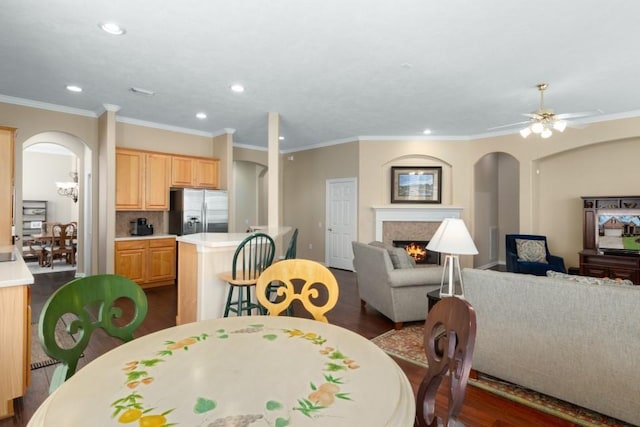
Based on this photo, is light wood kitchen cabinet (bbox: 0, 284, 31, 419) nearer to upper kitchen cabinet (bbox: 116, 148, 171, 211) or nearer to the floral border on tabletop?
the floral border on tabletop

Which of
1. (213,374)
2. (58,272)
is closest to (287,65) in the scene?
(213,374)

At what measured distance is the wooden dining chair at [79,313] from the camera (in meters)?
1.27

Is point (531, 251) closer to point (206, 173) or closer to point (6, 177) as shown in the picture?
point (206, 173)

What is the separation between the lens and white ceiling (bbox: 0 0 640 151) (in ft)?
8.65

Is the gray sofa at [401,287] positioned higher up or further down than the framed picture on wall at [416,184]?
further down

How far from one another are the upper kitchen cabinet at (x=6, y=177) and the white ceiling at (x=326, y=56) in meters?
0.86

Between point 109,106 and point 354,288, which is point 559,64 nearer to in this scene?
point 354,288

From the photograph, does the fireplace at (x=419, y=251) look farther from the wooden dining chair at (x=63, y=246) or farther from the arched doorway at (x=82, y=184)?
the wooden dining chair at (x=63, y=246)

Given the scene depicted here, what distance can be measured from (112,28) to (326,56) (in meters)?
1.86

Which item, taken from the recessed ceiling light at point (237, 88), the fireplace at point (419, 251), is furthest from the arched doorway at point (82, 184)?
the fireplace at point (419, 251)

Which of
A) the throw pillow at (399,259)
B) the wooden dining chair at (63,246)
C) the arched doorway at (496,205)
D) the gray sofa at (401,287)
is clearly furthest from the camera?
the arched doorway at (496,205)

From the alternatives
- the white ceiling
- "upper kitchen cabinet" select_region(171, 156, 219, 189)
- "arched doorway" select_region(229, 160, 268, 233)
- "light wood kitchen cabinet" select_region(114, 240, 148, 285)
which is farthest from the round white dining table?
"arched doorway" select_region(229, 160, 268, 233)

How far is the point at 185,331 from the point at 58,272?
702 centimetres

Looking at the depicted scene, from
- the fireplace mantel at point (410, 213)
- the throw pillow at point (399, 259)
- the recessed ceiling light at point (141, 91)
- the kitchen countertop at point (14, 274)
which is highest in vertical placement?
the recessed ceiling light at point (141, 91)
